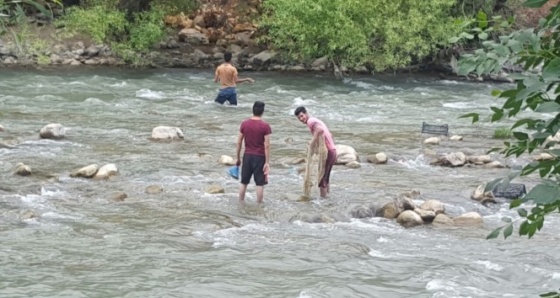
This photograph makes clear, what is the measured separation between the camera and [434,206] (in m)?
11.2

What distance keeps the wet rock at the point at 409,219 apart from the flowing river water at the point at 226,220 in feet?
0.58

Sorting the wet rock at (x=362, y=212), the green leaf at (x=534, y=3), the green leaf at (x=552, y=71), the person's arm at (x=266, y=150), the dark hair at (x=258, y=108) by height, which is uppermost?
the green leaf at (x=534, y=3)

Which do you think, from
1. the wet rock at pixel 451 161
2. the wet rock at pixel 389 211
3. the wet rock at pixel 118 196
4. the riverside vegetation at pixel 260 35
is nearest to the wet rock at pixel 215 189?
the wet rock at pixel 118 196

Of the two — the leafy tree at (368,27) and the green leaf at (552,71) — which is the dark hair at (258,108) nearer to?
the green leaf at (552,71)

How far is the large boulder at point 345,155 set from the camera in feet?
48.1

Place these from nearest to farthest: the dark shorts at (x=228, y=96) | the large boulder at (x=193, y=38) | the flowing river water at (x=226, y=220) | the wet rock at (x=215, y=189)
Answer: the flowing river water at (x=226, y=220) → the wet rock at (x=215, y=189) → the dark shorts at (x=228, y=96) → the large boulder at (x=193, y=38)

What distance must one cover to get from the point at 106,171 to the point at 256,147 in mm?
2972

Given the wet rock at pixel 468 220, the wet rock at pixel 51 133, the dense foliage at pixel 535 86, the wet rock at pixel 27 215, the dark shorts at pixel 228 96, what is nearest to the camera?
the dense foliage at pixel 535 86

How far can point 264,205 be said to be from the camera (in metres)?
11.6

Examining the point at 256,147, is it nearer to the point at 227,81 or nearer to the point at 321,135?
the point at 321,135

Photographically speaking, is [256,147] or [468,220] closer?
[468,220]

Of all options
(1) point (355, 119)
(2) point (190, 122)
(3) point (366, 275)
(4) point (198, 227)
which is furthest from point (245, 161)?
(1) point (355, 119)

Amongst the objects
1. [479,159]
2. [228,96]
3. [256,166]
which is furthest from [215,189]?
[228,96]

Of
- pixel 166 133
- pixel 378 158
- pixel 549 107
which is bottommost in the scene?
pixel 166 133
